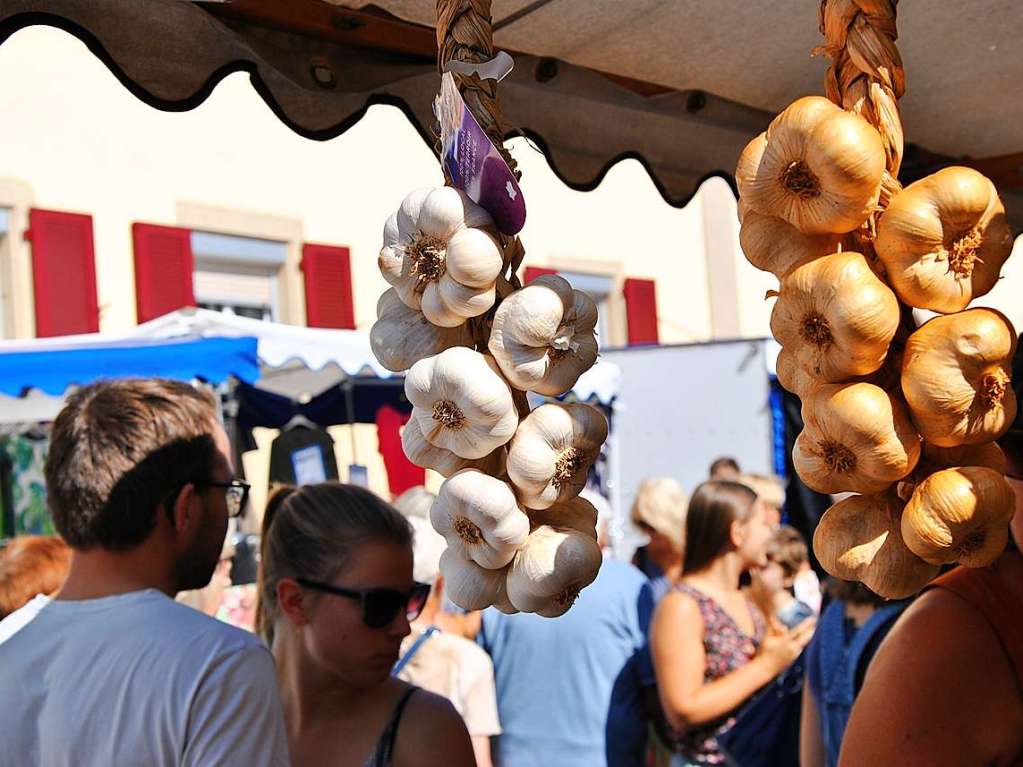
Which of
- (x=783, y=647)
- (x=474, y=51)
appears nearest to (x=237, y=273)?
(x=783, y=647)

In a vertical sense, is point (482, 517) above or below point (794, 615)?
above

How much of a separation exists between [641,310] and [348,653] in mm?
10889

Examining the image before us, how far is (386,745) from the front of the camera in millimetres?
1770

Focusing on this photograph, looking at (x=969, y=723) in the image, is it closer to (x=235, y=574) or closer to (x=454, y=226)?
(x=454, y=226)

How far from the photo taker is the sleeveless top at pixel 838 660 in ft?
7.43

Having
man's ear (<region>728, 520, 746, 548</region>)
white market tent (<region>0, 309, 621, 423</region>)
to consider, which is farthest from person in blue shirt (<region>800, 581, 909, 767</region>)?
white market tent (<region>0, 309, 621, 423</region>)

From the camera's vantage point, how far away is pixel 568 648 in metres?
3.20

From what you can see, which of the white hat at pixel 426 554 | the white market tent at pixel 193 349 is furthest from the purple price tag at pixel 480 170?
the white market tent at pixel 193 349

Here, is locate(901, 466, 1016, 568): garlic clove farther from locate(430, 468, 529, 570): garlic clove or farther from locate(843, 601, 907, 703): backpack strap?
locate(843, 601, 907, 703): backpack strap

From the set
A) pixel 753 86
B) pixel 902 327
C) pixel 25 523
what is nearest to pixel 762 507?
pixel 753 86

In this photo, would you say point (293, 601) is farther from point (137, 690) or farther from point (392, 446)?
point (392, 446)

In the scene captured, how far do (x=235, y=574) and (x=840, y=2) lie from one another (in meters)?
4.63

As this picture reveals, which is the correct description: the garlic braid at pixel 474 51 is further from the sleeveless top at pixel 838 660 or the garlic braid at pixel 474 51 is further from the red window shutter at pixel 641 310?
the red window shutter at pixel 641 310

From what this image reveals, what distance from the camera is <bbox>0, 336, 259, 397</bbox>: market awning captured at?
177 inches
